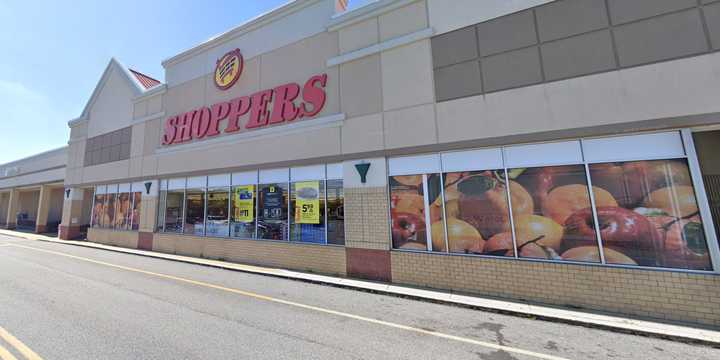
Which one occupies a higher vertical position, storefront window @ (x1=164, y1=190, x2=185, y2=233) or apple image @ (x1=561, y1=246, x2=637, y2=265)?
storefront window @ (x1=164, y1=190, x2=185, y2=233)

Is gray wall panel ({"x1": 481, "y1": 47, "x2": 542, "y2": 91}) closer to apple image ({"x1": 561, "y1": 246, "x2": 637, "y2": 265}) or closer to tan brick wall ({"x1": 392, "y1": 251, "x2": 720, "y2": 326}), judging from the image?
apple image ({"x1": 561, "y1": 246, "x2": 637, "y2": 265})

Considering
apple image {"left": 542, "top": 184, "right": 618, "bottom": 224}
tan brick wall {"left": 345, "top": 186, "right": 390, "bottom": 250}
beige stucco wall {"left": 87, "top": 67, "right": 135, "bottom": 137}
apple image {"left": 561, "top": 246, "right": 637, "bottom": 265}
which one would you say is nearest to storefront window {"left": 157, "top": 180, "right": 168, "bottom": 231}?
beige stucco wall {"left": 87, "top": 67, "right": 135, "bottom": 137}

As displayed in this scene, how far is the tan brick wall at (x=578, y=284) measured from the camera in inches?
222

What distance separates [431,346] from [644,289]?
5.13 meters

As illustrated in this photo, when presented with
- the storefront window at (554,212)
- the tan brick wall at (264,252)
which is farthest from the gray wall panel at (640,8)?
the tan brick wall at (264,252)

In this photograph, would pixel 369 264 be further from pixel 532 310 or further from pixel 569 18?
pixel 569 18

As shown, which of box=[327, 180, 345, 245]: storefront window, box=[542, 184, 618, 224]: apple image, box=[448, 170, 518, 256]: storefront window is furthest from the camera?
box=[327, 180, 345, 245]: storefront window

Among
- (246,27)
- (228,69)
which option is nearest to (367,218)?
(228,69)

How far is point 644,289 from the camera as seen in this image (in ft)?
19.6

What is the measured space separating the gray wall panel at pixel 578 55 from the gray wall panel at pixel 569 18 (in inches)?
8.1

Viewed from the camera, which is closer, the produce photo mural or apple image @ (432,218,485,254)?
the produce photo mural

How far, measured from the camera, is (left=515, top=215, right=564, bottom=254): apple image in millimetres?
6945

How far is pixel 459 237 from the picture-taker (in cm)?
800

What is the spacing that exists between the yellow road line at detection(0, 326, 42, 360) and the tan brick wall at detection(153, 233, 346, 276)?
659 centimetres
